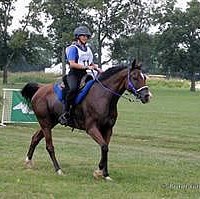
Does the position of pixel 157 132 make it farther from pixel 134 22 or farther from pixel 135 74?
pixel 134 22

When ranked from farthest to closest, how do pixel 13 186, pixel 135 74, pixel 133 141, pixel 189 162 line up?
pixel 133 141 → pixel 189 162 → pixel 135 74 → pixel 13 186

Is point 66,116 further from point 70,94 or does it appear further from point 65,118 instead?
point 70,94

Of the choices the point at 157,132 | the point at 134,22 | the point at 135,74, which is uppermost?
the point at 134,22

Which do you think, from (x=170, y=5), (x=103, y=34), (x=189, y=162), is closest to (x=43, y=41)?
(x=103, y=34)

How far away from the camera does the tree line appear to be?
3659 inches

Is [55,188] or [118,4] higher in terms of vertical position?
[118,4]

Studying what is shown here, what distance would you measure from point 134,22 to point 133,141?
80482 millimetres

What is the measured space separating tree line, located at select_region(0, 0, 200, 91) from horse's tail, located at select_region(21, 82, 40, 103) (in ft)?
254

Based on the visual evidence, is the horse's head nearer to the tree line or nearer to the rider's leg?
the rider's leg

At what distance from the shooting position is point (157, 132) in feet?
75.9

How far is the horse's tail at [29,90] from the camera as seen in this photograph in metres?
13.3

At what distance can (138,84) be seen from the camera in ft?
36.1

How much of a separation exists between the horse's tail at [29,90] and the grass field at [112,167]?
1.48m

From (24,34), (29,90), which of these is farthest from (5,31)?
(29,90)
